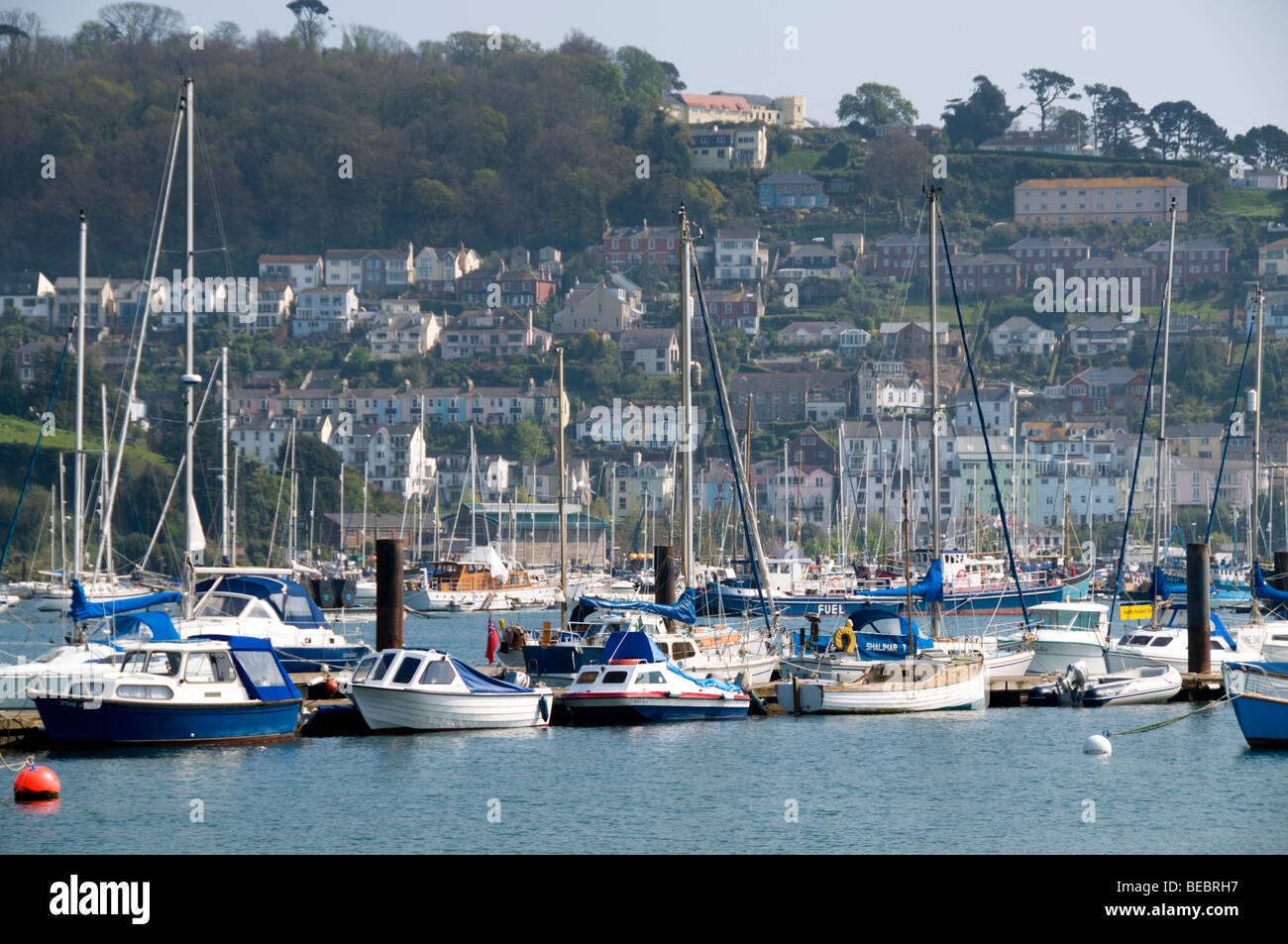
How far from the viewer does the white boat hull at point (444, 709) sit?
33219 mm

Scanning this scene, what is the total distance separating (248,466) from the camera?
12644 cm

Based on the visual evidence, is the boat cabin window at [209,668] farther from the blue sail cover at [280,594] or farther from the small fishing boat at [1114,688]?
the small fishing boat at [1114,688]

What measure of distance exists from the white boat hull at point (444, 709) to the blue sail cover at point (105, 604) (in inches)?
241

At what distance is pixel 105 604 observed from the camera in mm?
37500

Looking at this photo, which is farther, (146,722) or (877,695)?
(877,695)

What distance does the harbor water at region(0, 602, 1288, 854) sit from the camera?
84.7 ft

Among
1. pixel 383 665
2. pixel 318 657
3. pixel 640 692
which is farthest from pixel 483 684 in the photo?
pixel 318 657

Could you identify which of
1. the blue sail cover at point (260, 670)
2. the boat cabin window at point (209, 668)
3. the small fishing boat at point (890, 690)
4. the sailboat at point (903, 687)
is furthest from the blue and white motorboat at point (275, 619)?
the sailboat at point (903, 687)

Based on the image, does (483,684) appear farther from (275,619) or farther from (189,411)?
(189,411)

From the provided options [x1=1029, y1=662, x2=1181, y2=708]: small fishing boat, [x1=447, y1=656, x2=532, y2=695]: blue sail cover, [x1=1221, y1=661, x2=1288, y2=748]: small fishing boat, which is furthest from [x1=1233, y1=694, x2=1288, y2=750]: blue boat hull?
[x1=447, y1=656, x2=532, y2=695]: blue sail cover

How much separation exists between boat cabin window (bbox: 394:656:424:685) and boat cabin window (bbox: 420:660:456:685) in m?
0.19

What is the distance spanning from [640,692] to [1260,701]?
38.6ft
